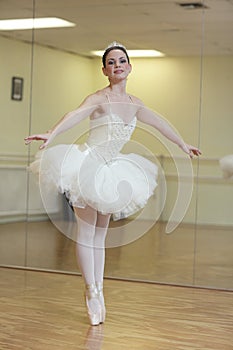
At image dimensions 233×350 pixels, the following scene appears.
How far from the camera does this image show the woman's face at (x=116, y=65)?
3.68 meters

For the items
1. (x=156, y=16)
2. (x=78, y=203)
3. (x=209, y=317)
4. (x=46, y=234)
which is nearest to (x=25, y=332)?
(x=78, y=203)

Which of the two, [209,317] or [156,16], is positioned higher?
[156,16]

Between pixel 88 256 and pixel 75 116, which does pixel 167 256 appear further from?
pixel 75 116

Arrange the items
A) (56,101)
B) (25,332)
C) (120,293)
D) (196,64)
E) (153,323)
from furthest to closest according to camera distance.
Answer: (56,101) < (196,64) < (120,293) < (153,323) < (25,332)

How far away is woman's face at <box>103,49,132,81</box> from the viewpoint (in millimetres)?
3684

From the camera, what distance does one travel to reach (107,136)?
3648mm

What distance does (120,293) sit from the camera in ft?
14.9

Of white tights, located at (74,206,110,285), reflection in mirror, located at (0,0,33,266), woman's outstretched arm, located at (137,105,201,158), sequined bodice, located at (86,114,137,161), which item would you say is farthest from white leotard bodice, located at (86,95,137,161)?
reflection in mirror, located at (0,0,33,266)

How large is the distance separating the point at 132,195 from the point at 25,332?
2.54 ft

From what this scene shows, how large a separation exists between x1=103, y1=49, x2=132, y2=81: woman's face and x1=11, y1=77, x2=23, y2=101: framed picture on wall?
1808 mm

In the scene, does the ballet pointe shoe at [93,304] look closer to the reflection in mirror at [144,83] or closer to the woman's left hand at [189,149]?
the woman's left hand at [189,149]

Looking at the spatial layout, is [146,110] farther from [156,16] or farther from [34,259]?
[34,259]

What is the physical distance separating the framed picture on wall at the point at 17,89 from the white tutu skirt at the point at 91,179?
1.82 meters

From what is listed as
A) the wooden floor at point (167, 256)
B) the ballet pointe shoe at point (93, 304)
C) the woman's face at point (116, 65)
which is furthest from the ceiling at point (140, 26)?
the ballet pointe shoe at point (93, 304)
